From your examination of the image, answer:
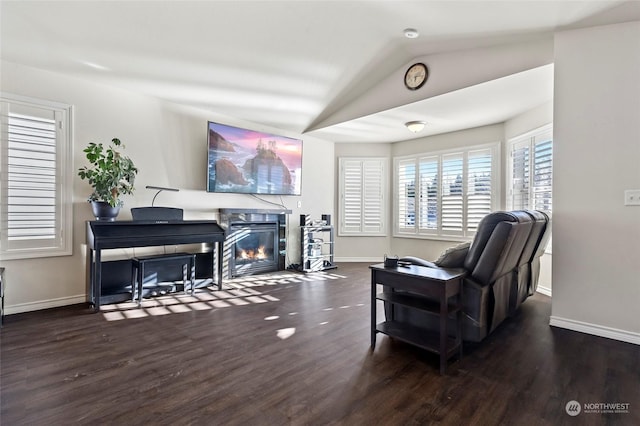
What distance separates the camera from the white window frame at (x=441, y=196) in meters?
4.98

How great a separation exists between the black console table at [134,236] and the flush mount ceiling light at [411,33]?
3187 millimetres

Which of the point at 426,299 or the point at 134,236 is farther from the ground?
the point at 134,236

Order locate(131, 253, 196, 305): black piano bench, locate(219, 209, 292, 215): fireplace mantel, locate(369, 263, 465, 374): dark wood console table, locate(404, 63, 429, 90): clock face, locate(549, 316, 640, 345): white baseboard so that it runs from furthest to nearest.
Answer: locate(219, 209, 292, 215): fireplace mantel < locate(404, 63, 429, 90): clock face < locate(131, 253, 196, 305): black piano bench < locate(549, 316, 640, 345): white baseboard < locate(369, 263, 465, 374): dark wood console table

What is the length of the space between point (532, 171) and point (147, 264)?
204 inches

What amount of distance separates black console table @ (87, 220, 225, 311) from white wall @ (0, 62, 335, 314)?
0.28 metres

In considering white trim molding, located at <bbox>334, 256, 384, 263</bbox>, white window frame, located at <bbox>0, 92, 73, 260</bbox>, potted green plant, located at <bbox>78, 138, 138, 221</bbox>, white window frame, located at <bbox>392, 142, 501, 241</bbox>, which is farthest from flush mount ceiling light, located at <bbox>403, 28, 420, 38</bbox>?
white trim molding, located at <bbox>334, 256, 384, 263</bbox>

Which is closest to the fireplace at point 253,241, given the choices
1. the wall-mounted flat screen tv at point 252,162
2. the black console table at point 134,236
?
the wall-mounted flat screen tv at point 252,162

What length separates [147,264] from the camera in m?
3.82

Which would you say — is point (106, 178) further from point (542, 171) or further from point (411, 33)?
point (542, 171)

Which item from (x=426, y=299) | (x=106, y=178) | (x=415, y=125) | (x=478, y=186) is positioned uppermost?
(x=415, y=125)

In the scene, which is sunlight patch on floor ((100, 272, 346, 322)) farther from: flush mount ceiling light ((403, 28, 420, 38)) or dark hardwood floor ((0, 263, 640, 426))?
flush mount ceiling light ((403, 28, 420, 38))

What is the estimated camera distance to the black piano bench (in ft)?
11.6

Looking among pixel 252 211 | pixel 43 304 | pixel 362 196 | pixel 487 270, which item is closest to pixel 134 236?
pixel 43 304

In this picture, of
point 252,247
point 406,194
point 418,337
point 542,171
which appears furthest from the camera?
point 406,194
